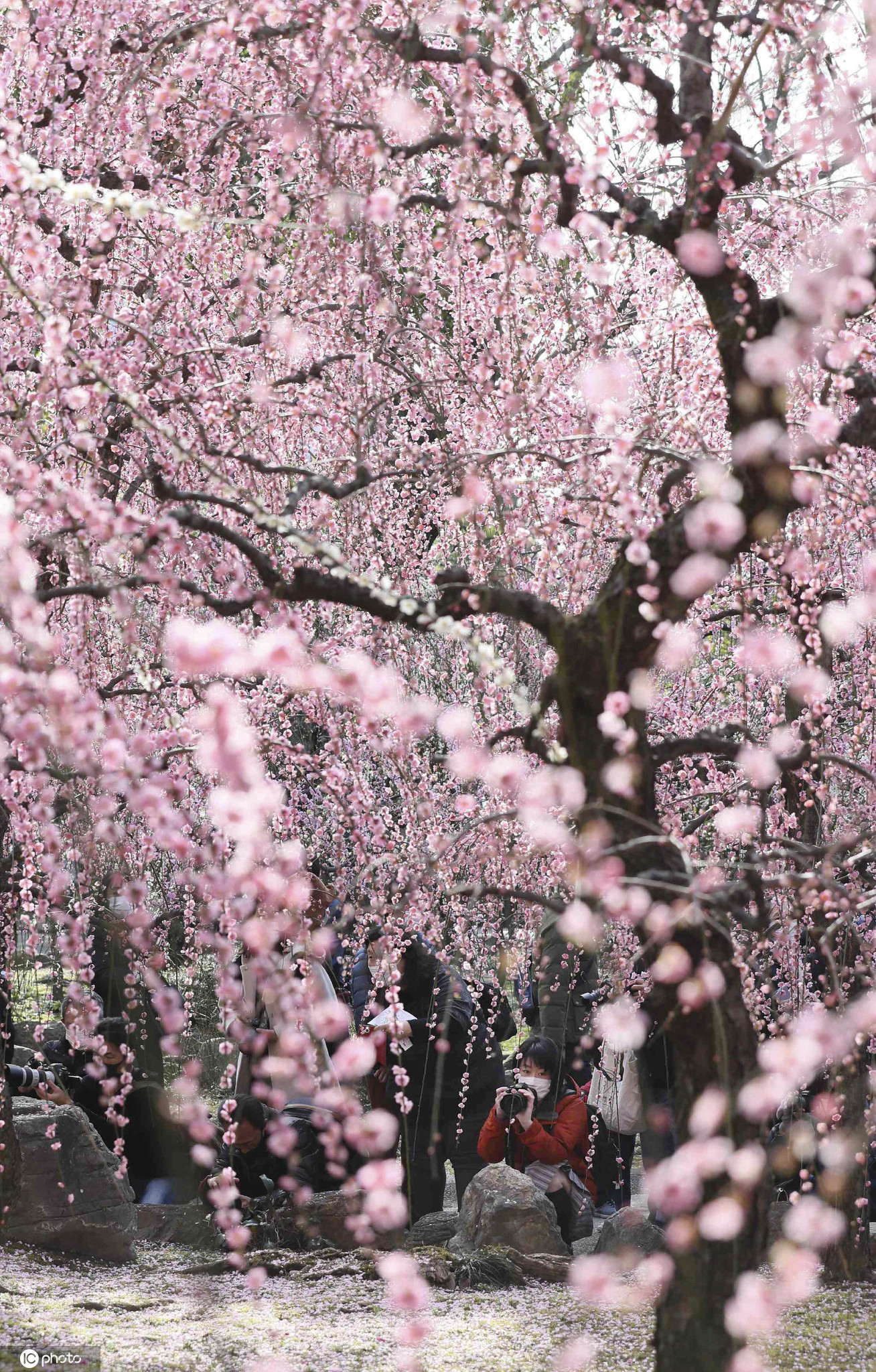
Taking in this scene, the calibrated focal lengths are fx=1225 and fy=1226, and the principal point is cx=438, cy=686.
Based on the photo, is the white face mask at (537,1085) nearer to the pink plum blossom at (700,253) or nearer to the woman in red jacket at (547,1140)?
the woman in red jacket at (547,1140)

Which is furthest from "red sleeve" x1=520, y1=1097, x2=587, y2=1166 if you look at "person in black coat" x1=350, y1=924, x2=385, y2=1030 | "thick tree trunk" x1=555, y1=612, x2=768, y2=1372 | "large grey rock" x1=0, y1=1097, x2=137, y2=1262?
"thick tree trunk" x1=555, y1=612, x2=768, y2=1372

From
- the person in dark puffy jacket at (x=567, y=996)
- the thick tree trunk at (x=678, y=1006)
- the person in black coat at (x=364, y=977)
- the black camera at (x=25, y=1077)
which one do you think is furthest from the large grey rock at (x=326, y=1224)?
the thick tree trunk at (x=678, y=1006)

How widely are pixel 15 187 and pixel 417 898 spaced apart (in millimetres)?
3354

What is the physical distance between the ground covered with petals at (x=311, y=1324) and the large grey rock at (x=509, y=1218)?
1.12ft

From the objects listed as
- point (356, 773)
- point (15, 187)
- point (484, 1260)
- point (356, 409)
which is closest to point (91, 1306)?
point (484, 1260)

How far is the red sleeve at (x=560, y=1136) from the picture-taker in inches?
251

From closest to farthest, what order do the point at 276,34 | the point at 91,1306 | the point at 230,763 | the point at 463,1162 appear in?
1. the point at 230,763
2. the point at 276,34
3. the point at 91,1306
4. the point at 463,1162

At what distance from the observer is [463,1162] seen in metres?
7.02

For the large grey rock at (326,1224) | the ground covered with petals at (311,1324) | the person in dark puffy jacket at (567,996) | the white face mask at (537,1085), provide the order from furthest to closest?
the person in dark puffy jacket at (567,996)
the white face mask at (537,1085)
the large grey rock at (326,1224)
the ground covered with petals at (311,1324)

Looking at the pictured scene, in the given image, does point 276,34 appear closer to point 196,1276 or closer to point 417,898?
point 417,898

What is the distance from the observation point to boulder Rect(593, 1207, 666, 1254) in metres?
5.88

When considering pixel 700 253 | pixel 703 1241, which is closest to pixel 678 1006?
pixel 703 1241

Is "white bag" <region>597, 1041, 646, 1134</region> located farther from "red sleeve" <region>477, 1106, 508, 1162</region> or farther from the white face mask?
"red sleeve" <region>477, 1106, 508, 1162</region>

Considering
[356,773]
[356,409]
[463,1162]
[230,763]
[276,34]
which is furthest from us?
[463,1162]
